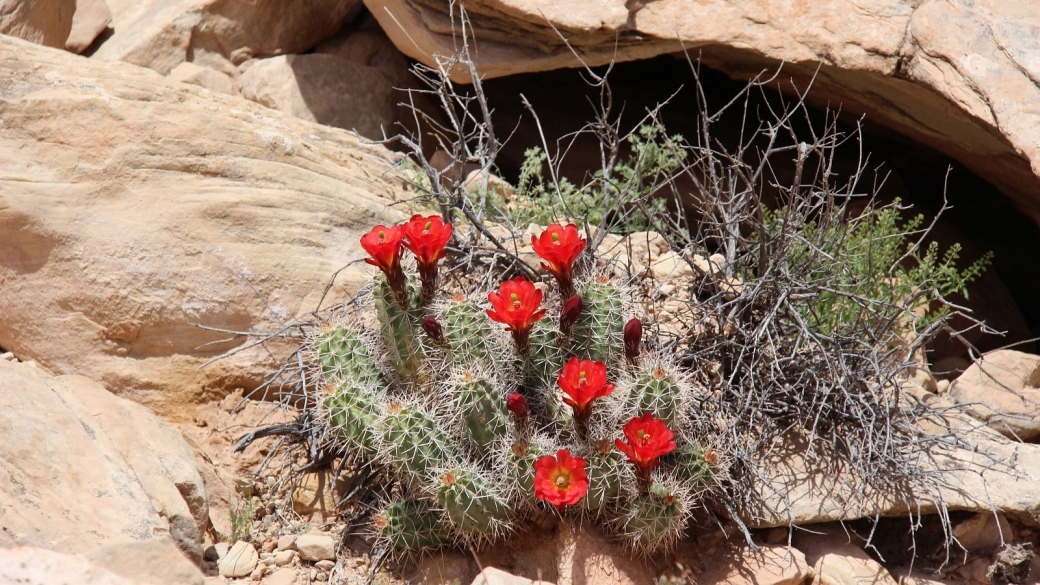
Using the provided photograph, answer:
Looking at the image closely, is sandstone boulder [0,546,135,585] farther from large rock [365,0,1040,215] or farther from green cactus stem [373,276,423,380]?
large rock [365,0,1040,215]

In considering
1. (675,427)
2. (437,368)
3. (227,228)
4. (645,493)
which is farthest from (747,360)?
(227,228)

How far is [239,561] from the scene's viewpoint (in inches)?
109

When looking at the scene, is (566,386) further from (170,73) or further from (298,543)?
(170,73)

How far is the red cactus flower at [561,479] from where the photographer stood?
246 centimetres

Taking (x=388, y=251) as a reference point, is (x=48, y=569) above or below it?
below

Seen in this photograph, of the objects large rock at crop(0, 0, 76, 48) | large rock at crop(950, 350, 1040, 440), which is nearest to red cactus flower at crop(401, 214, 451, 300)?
large rock at crop(950, 350, 1040, 440)

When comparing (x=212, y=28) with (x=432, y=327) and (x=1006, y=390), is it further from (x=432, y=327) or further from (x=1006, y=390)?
(x=1006, y=390)

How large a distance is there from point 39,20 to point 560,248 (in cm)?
362

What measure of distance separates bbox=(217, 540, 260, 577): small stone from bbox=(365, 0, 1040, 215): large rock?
2.57 meters

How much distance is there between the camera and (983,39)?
388cm

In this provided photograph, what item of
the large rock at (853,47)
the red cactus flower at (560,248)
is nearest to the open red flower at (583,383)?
the red cactus flower at (560,248)

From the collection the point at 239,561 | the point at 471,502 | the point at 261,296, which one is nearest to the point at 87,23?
the point at 261,296

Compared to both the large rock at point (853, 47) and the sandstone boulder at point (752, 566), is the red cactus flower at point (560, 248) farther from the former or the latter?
the large rock at point (853, 47)

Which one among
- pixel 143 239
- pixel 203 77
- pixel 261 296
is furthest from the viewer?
pixel 203 77
